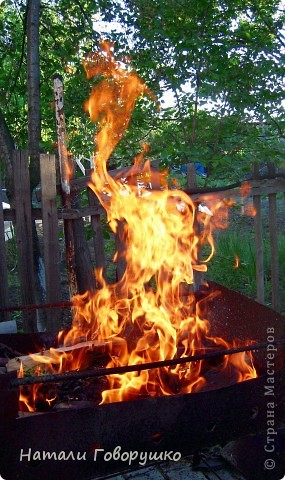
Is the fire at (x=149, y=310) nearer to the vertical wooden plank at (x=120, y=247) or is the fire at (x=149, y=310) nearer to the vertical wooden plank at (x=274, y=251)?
the vertical wooden plank at (x=120, y=247)

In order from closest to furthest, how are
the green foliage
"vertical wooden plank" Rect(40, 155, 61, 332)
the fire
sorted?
the fire → "vertical wooden plank" Rect(40, 155, 61, 332) → the green foliage

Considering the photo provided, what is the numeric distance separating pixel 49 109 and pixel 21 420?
6.02 meters

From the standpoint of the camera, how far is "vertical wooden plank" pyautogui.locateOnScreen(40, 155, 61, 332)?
4.47m

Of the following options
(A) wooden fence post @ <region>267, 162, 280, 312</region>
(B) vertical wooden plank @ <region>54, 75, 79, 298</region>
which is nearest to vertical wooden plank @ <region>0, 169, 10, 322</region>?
(B) vertical wooden plank @ <region>54, 75, 79, 298</region>

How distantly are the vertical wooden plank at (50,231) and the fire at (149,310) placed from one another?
405 millimetres

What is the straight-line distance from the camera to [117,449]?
252 centimetres

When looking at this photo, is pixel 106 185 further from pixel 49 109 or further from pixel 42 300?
pixel 49 109

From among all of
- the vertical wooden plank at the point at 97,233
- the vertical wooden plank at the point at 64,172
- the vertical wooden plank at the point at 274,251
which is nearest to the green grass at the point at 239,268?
the vertical wooden plank at the point at 274,251

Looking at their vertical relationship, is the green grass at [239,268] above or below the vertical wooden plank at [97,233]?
below

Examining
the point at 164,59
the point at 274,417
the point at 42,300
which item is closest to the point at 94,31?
the point at 164,59

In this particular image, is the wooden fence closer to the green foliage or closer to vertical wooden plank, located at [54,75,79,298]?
vertical wooden plank, located at [54,75,79,298]

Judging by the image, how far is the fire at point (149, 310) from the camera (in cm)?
307

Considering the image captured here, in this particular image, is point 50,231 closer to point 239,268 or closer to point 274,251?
point 274,251

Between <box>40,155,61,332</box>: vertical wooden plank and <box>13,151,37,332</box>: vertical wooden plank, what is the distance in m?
0.16
